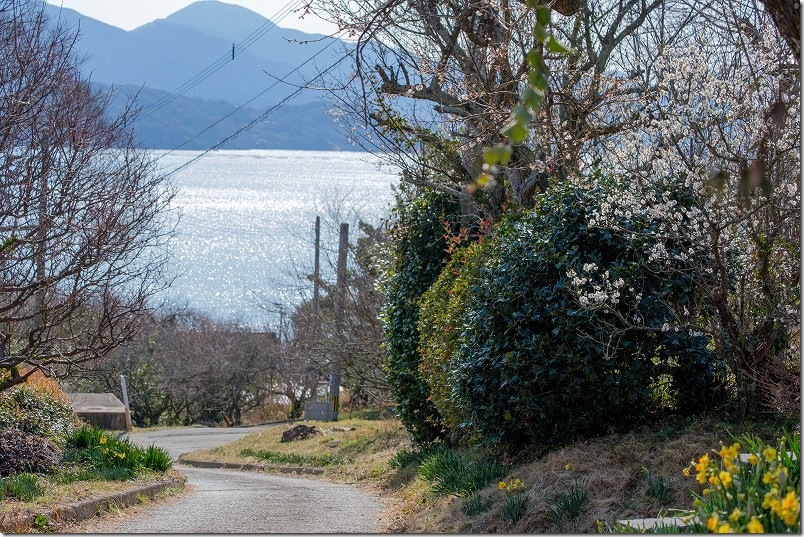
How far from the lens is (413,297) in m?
12.1

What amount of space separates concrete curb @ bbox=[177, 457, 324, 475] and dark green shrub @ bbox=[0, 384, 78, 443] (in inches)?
203

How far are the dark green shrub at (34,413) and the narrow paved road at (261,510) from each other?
1.81 meters

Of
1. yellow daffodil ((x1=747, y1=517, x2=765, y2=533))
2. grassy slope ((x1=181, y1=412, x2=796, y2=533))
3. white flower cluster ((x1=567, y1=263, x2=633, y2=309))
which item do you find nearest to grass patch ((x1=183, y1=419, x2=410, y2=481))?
grassy slope ((x1=181, y1=412, x2=796, y2=533))

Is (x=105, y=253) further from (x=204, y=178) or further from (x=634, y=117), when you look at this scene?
(x=204, y=178)

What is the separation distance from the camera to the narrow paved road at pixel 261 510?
7.61 m

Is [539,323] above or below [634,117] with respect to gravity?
below

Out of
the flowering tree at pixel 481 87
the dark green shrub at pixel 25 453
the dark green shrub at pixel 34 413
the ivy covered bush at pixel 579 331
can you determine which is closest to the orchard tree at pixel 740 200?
the ivy covered bush at pixel 579 331

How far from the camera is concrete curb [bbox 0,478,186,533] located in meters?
7.05

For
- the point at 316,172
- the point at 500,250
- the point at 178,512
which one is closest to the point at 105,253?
the point at 178,512

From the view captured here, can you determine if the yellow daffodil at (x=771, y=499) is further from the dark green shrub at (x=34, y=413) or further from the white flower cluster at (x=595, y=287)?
the dark green shrub at (x=34, y=413)

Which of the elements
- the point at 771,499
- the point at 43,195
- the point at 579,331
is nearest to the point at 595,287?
the point at 579,331

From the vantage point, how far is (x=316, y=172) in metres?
148

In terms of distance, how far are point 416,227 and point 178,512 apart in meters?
5.27

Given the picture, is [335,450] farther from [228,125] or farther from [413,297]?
[228,125]
